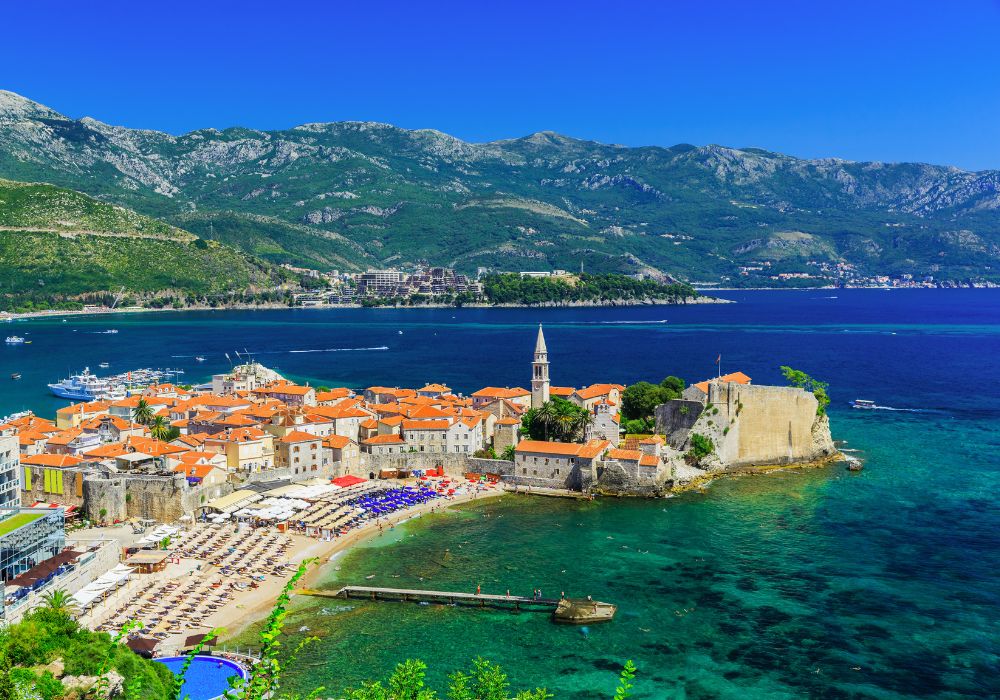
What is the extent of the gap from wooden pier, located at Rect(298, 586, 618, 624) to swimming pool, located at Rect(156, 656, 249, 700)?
286 inches

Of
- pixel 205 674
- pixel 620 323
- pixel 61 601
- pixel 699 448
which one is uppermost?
pixel 620 323

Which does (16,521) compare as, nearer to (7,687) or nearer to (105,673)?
(105,673)

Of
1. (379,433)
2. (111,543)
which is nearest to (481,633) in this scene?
(111,543)

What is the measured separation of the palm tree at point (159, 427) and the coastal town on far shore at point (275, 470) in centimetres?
18

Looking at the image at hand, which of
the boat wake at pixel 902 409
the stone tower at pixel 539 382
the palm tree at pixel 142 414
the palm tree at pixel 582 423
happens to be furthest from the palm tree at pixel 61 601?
the boat wake at pixel 902 409

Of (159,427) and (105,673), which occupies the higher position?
(105,673)

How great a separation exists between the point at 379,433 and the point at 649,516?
21131 millimetres

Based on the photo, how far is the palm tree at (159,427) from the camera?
56.4 metres

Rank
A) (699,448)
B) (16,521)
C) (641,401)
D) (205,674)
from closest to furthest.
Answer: (205,674), (16,521), (699,448), (641,401)

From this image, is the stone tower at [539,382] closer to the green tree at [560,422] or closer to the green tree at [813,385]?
the green tree at [560,422]

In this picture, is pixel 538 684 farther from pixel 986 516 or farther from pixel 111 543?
pixel 986 516

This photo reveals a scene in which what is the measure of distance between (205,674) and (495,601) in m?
12.3

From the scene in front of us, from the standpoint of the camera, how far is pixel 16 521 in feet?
108

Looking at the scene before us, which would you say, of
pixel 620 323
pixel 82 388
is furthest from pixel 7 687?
pixel 620 323
